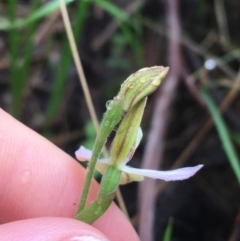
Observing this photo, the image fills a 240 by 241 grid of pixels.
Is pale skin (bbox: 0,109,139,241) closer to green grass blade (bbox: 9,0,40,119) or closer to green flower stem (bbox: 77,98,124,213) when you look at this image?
green grass blade (bbox: 9,0,40,119)

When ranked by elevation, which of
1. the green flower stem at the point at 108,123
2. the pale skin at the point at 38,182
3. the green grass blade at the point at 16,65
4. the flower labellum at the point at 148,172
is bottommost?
the flower labellum at the point at 148,172

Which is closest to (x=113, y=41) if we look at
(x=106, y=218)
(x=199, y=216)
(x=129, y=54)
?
(x=129, y=54)

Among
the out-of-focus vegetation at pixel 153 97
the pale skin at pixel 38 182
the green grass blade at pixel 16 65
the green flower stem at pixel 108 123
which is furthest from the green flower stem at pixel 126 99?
the green grass blade at pixel 16 65

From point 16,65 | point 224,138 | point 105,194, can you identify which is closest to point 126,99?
point 105,194

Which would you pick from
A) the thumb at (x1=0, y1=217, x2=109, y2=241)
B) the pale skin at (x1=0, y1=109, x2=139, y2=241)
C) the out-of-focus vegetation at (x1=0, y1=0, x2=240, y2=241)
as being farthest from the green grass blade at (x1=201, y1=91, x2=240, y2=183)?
the thumb at (x1=0, y1=217, x2=109, y2=241)

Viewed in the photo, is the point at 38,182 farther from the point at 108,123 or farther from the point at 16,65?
the point at 108,123

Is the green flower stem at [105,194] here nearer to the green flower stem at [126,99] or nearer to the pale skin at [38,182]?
the green flower stem at [126,99]

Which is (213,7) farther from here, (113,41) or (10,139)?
(10,139)
